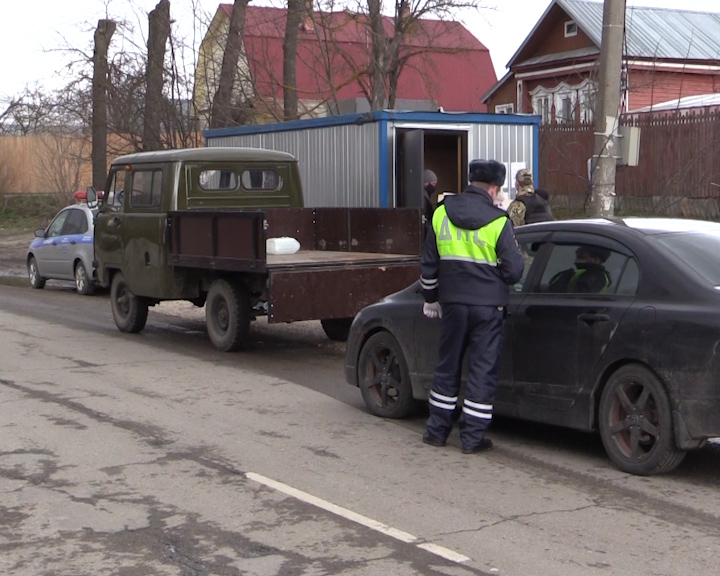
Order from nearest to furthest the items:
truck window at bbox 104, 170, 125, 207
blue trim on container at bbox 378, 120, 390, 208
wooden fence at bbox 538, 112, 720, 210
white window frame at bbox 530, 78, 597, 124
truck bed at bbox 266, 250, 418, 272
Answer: truck bed at bbox 266, 250, 418, 272
truck window at bbox 104, 170, 125, 207
blue trim on container at bbox 378, 120, 390, 208
wooden fence at bbox 538, 112, 720, 210
white window frame at bbox 530, 78, 597, 124

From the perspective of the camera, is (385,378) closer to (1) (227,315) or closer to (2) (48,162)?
(1) (227,315)

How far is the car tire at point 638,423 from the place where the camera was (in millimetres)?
6367

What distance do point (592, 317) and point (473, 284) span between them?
78 centimetres

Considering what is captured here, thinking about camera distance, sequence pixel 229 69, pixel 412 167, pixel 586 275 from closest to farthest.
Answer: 1. pixel 586 275
2. pixel 412 167
3. pixel 229 69

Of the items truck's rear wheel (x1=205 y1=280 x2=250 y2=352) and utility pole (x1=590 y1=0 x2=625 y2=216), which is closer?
truck's rear wheel (x1=205 y1=280 x2=250 y2=352)

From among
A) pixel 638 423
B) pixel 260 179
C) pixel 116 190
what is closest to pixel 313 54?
pixel 116 190

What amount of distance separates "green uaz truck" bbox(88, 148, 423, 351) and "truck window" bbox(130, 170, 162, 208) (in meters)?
0.01

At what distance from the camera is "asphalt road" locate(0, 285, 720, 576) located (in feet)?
17.2

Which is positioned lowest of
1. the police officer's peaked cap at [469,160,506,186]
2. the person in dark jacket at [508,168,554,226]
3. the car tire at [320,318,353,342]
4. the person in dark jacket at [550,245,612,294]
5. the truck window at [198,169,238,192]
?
the car tire at [320,318,353,342]

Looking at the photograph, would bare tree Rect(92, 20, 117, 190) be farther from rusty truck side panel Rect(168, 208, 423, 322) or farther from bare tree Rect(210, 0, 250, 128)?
rusty truck side panel Rect(168, 208, 423, 322)

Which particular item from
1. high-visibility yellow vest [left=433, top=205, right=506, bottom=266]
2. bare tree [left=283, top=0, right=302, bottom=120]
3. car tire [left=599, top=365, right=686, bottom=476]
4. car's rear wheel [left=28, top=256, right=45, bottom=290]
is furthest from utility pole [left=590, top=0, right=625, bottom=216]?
bare tree [left=283, top=0, right=302, bottom=120]

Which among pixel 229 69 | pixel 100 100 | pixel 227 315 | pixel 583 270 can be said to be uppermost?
pixel 229 69

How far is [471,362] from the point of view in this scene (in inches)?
280

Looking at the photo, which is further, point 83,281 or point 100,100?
point 100,100
